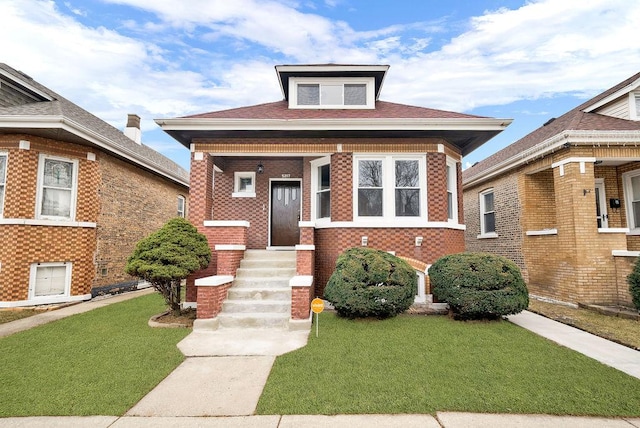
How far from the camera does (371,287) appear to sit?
5.58 m

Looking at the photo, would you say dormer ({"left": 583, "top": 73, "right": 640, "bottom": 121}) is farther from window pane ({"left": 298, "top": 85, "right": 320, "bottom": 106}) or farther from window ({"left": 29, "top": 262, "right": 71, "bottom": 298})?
window ({"left": 29, "top": 262, "right": 71, "bottom": 298})

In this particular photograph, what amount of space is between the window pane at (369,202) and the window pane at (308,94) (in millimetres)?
3421

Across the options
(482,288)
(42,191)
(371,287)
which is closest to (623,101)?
(482,288)

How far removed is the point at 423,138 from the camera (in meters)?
7.61

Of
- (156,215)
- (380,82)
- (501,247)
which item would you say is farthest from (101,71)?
(501,247)

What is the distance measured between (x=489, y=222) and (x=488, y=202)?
0.78 m

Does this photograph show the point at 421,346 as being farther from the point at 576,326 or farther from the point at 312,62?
the point at 312,62

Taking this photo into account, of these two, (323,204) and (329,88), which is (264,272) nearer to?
(323,204)

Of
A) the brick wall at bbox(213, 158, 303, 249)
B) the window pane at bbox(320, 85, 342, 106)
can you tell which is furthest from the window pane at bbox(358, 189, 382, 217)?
the window pane at bbox(320, 85, 342, 106)

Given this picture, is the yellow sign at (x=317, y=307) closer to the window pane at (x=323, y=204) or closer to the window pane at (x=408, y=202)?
the window pane at (x=323, y=204)

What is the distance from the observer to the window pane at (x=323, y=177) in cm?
812

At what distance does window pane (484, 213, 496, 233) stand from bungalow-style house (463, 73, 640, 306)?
0.08m

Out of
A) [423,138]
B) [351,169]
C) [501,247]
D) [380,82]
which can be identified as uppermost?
[380,82]

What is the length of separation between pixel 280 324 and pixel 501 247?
8585 millimetres
